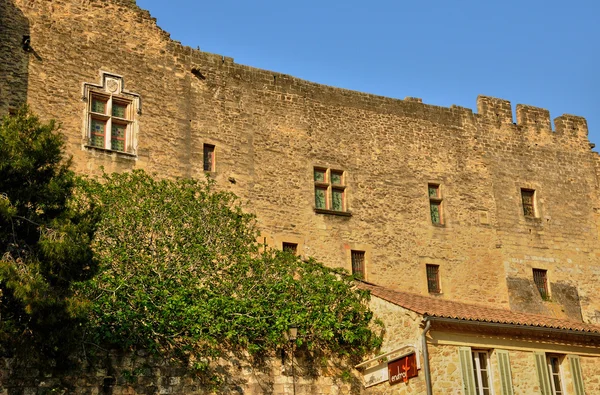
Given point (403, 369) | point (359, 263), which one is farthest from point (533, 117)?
point (403, 369)

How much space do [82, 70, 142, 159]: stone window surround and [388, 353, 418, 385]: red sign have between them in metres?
7.29

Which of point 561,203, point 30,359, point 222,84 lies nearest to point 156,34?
point 222,84

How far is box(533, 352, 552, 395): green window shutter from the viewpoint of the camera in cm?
1707

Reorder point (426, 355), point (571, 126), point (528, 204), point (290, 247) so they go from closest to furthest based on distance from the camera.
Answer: point (426, 355) < point (290, 247) < point (528, 204) < point (571, 126)

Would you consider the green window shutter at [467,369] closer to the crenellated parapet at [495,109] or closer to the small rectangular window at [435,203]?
the small rectangular window at [435,203]

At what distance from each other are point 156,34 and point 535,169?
36.1ft

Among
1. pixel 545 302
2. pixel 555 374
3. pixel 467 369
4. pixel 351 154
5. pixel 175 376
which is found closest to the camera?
pixel 175 376

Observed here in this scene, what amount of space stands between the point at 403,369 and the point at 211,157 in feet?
23.4

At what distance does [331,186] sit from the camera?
22.0m

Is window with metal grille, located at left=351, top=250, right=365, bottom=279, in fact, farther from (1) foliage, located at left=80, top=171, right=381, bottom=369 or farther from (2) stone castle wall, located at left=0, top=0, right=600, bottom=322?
(1) foliage, located at left=80, top=171, right=381, bottom=369

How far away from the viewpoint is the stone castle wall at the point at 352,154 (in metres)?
19.7

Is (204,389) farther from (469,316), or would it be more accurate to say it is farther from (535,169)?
(535,169)

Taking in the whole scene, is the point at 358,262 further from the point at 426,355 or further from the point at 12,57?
the point at 12,57

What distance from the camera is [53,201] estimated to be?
1284cm
